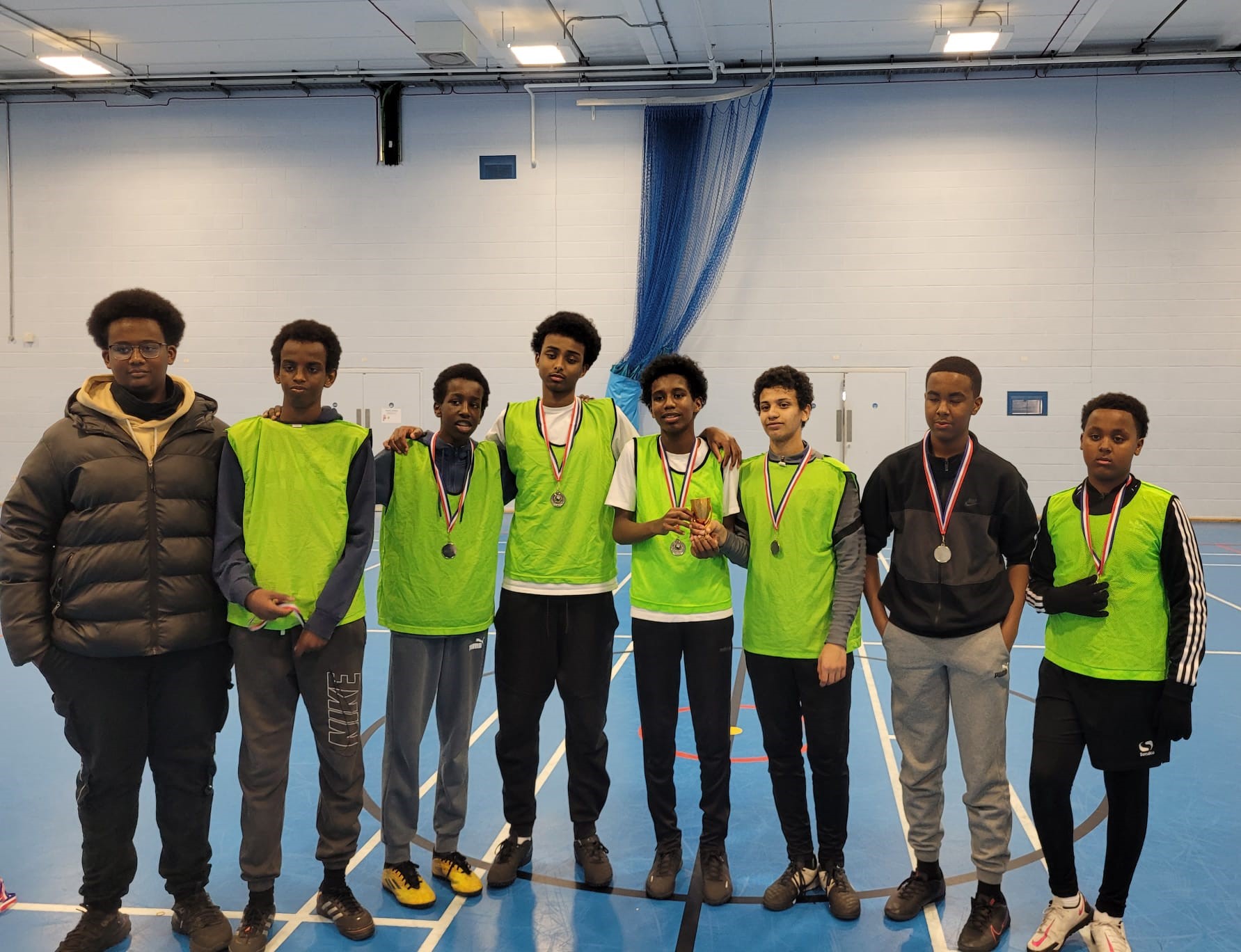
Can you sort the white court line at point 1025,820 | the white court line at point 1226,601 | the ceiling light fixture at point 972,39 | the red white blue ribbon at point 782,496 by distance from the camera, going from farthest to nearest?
the ceiling light fixture at point 972,39, the white court line at point 1226,601, the white court line at point 1025,820, the red white blue ribbon at point 782,496

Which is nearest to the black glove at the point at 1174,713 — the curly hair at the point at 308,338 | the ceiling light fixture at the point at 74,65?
the curly hair at the point at 308,338

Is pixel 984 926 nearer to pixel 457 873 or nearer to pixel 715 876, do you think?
pixel 715 876

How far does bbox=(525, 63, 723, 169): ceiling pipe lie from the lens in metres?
12.7

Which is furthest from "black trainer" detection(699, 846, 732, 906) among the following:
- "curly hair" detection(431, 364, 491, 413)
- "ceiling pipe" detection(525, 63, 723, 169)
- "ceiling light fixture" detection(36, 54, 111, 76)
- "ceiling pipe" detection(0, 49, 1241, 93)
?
"ceiling light fixture" detection(36, 54, 111, 76)

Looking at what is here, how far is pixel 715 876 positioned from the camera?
10.6 feet

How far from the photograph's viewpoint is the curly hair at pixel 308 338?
297cm

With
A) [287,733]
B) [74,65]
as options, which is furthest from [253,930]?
[74,65]

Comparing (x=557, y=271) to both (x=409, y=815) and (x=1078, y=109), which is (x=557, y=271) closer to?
(x=1078, y=109)

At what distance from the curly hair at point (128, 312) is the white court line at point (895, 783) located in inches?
112

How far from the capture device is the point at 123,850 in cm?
291

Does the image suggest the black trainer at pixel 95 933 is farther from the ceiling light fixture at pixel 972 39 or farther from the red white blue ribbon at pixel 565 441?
the ceiling light fixture at pixel 972 39

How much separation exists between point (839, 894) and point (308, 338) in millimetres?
2448

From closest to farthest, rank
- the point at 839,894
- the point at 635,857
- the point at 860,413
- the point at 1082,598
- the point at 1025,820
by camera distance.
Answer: the point at 1082,598
the point at 839,894
the point at 635,857
the point at 1025,820
the point at 860,413

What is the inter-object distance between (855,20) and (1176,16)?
370 centimetres
